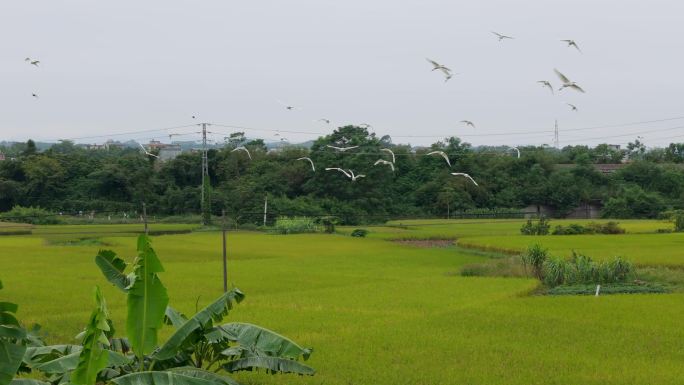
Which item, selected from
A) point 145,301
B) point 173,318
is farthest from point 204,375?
point 173,318

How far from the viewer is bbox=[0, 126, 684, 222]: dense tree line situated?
164 ft

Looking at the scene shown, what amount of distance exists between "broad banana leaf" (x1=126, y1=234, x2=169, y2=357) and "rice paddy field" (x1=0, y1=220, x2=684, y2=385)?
1908mm

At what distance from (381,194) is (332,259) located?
26.3 metres

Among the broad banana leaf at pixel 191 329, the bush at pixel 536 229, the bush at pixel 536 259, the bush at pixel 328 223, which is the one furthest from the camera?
the bush at pixel 328 223

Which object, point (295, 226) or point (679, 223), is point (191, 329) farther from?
point (295, 226)

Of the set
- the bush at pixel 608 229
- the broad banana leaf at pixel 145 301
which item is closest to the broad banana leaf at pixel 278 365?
the broad banana leaf at pixel 145 301

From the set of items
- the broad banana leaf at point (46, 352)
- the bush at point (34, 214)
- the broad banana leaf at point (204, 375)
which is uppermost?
the bush at point (34, 214)

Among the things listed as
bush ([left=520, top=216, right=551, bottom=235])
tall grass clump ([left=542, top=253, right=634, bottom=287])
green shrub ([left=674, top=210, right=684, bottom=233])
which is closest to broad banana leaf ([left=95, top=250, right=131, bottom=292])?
tall grass clump ([left=542, top=253, right=634, bottom=287])

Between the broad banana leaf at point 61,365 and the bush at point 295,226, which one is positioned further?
the bush at point 295,226

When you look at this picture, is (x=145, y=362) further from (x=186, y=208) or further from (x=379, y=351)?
(x=186, y=208)

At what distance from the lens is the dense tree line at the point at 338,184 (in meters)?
49.8

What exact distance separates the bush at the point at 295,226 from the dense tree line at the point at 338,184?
4.05 m

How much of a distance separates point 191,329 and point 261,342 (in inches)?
31.0

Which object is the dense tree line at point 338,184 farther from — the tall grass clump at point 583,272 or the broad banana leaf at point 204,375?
the broad banana leaf at point 204,375
